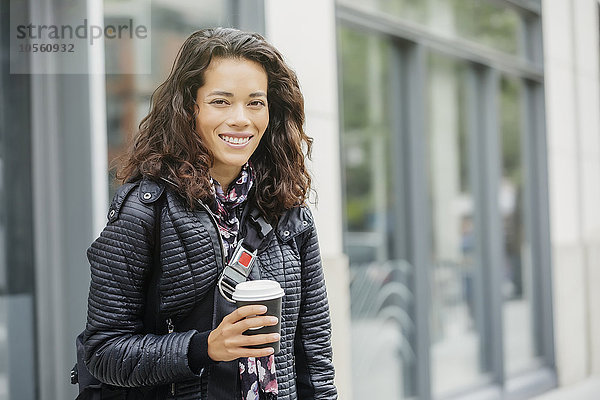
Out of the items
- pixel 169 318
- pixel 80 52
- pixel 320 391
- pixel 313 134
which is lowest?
pixel 320 391

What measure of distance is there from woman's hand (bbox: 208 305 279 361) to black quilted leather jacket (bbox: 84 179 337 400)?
12 centimetres

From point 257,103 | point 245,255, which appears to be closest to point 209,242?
point 245,255

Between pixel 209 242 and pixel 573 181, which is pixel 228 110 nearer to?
pixel 209 242

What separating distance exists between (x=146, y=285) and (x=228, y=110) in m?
0.58

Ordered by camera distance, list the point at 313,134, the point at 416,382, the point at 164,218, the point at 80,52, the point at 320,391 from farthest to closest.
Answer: the point at 416,382
the point at 313,134
the point at 80,52
the point at 320,391
the point at 164,218

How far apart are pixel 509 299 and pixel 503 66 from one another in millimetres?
2289

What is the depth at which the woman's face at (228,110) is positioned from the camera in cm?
223

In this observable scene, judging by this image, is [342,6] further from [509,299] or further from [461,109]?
[509,299]

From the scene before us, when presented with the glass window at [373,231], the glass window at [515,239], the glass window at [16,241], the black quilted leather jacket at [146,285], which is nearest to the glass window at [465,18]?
the glass window at [373,231]

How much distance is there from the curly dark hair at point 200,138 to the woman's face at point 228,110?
25mm

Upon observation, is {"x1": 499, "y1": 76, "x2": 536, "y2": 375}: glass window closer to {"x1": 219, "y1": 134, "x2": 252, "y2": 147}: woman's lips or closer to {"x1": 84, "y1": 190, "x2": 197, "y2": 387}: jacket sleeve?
{"x1": 219, "y1": 134, "x2": 252, "y2": 147}: woman's lips

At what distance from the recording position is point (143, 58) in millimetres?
4039

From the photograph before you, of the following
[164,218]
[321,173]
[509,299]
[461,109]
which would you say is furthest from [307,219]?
[509,299]

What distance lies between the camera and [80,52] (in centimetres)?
379
